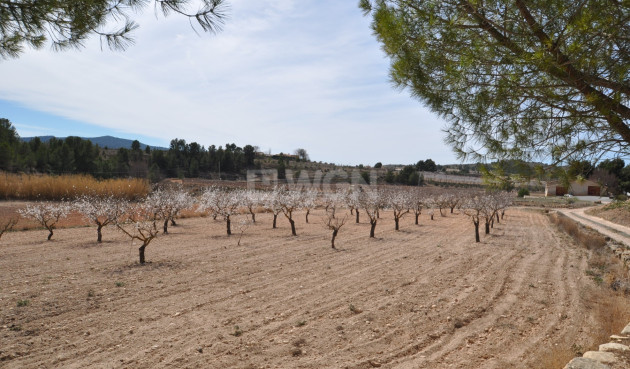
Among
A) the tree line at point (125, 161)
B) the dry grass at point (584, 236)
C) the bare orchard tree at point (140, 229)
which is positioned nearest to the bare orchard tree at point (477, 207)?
the dry grass at point (584, 236)

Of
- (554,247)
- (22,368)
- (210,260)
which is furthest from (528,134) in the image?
(554,247)

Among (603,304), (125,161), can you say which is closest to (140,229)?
(603,304)

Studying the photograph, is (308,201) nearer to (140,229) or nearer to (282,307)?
(140,229)

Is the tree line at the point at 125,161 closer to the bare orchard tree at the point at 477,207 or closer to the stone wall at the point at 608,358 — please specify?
the bare orchard tree at the point at 477,207

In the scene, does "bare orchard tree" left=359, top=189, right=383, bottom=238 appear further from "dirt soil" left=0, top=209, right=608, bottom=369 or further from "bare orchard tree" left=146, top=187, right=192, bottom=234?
"bare orchard tree" left=146, top=187, right=192, bottom=234

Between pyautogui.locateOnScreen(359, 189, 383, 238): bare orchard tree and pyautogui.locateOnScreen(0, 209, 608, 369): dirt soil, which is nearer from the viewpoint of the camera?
pyautogui.locateOnScreen(0, 209, 608, 369): dirt soil

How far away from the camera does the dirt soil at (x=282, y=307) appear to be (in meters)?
5.07

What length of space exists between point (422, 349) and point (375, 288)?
9.75 ft

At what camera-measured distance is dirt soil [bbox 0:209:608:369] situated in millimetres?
5074

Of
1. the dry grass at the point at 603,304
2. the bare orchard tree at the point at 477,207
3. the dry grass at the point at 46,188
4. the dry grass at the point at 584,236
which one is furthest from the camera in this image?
the dry grass at the point at 46,188

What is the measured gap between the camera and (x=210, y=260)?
10922 millimetres

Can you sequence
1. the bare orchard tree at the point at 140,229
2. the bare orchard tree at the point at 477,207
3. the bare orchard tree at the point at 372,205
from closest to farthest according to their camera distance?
the bare orchard tree at the point at 140,229 < the bare orchard tree at the point at 477,207 < the bare orchard tree at the point at 372,205

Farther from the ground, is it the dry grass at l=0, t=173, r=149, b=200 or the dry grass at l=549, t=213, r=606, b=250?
the dry grass at l=0, t=173, r=149, b=200

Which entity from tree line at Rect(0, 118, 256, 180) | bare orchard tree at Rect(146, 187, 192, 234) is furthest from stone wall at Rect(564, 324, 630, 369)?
tree line at Rect(0, 118, 256, 180)
